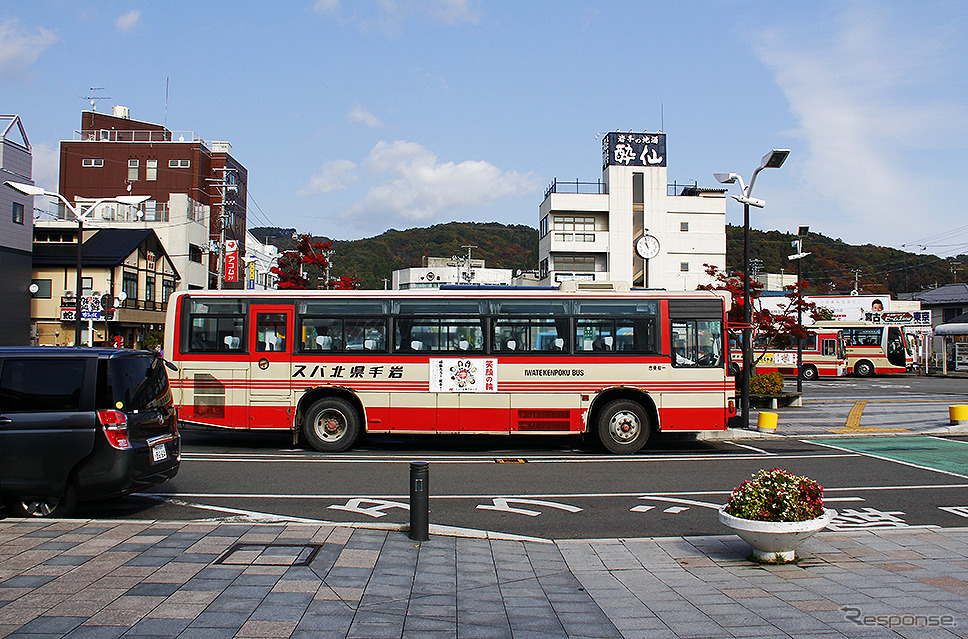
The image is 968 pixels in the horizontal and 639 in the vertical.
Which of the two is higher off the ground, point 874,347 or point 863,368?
point 874,347

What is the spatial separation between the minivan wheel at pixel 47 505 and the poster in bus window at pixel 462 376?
23.8ft

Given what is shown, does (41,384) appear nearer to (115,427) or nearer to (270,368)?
(115,427)

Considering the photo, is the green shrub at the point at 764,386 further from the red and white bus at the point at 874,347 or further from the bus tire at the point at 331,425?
the red and white bus at the point at 874,347

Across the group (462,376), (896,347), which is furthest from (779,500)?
(896,347)

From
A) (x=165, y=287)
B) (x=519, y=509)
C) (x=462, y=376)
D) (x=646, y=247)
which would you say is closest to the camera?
(x=519, y=509)

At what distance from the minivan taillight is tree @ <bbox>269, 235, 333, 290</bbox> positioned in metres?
20.9

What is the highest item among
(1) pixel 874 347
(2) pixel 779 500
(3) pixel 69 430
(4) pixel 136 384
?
(1) pixel 874 347

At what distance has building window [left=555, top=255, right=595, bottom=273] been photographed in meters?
62.4

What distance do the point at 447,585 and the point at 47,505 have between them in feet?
18.1

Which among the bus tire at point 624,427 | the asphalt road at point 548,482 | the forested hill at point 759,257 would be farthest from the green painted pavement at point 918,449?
the forested hill at point 759,257

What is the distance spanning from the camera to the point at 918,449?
15547 mm

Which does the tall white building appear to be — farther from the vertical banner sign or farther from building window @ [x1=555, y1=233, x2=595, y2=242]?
the vertical banner sign

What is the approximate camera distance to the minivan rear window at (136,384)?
8766mm

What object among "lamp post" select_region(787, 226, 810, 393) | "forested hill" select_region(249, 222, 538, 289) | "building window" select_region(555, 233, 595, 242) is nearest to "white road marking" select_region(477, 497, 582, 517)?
"lamp post" select_region(787, 226, 810, 393)
